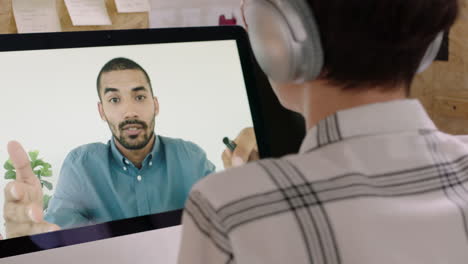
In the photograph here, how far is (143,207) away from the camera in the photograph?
782 millimetres

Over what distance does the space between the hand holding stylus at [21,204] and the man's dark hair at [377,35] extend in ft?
1.43

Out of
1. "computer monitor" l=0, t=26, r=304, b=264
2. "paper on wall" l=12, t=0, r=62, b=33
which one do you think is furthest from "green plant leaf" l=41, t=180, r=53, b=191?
"paper on wall" l=12, t=0, r=62, b=33

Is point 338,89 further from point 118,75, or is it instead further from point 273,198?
point 118,75

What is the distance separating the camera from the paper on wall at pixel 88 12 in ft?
3.82

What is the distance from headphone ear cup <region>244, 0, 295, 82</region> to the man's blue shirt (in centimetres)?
30

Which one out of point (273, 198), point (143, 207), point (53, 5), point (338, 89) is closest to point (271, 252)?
point (273, 198)

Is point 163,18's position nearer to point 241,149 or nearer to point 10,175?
point 241,149

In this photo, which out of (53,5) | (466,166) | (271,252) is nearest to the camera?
(271,252)

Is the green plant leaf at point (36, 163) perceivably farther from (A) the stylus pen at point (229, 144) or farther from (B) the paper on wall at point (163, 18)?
(B) the paper on wall at point (163, 18)

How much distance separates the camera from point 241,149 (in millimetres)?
862

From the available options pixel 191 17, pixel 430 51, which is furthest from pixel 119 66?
pixel 191 17

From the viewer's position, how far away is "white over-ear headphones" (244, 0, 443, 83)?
0.49 metres

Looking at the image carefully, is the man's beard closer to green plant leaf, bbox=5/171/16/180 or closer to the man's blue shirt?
the man's blue shirt

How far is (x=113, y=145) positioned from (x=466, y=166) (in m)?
0.48
